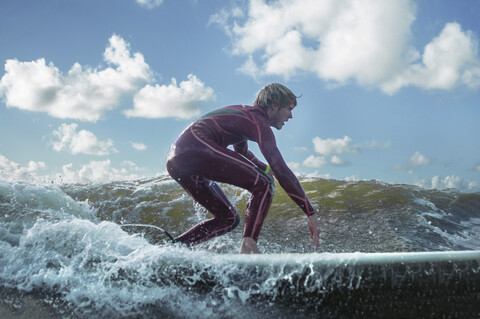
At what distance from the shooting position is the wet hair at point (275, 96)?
295 centimetres

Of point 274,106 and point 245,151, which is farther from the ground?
point 274,106

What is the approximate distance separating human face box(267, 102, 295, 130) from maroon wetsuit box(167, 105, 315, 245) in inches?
4.1

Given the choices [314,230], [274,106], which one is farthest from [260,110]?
[314,230]

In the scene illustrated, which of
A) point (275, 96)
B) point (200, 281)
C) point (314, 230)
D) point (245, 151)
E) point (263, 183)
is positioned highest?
point (275, 96)

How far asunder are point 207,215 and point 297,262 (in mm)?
5276

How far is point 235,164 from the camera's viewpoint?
2674mm

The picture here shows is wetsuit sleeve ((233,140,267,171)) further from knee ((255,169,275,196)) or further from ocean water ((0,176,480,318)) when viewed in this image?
ocean water ((0,176,480,318))

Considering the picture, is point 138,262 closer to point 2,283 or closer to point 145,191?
point 2,283

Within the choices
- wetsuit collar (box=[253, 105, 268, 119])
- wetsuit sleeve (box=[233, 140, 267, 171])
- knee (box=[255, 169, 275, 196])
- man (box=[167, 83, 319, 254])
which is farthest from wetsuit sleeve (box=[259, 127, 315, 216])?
wetsuit sleeve (box=[233, 140, 267, 171])

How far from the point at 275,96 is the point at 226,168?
771mm

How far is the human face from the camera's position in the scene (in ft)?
9.71

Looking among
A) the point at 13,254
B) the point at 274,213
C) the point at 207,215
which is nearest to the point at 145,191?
the point at 207,215

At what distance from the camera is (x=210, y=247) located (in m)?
4.58

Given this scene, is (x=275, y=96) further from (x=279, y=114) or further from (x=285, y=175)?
(x=285, y=175)
